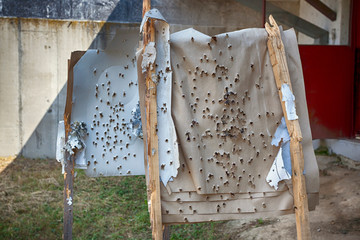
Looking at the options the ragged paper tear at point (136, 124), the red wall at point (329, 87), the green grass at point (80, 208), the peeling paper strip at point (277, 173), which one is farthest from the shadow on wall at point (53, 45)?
the peeling paper strip at point (277, 173)

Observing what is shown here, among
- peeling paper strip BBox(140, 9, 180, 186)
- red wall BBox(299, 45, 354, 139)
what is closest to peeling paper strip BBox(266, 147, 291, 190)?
peeling paper strip BBox(140, 9, 180, 186)

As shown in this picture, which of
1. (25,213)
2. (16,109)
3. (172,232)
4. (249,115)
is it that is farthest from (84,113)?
(16,109)

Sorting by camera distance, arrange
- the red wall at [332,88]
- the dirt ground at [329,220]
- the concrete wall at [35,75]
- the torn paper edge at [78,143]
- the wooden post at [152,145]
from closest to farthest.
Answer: the wooden post at [152,145], the torn paper edge at [78,143], the dirt ground at [329,220], the red wall at [332,88], the concrete wall at [35,75]

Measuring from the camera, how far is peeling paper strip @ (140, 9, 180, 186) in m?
2.70

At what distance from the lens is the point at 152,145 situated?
8.77ft

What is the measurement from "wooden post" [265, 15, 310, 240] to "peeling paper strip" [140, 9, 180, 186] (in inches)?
29.4

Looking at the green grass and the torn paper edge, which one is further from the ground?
the torn paper edge

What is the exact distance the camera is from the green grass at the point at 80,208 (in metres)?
→ 5.30

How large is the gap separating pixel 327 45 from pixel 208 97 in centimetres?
471

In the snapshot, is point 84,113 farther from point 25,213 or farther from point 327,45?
point 327,45

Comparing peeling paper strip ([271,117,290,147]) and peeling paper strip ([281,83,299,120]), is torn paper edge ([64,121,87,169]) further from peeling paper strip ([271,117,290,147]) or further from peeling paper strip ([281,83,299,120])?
peeling paper strip ([281,83,299,120])

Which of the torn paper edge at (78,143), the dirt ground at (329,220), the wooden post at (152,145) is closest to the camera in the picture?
the wooden post at (152,145)

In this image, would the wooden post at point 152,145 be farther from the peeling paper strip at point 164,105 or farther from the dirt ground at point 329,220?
the dirt ground at point 329,220

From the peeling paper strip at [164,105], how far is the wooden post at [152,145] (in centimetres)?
4
